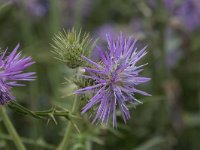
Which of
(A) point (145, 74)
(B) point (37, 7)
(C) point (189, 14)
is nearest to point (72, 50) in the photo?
(A) point (145, 74)

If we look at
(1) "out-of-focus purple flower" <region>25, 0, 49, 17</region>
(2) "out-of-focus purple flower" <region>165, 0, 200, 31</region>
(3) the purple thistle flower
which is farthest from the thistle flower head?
(1) "out-of-focus purple flower" <region>25, 0, 49, 17</region>

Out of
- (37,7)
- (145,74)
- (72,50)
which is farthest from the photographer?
(37,7)

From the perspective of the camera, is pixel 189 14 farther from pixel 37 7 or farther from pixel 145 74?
pixel 37 7

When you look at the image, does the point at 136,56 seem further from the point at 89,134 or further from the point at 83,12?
the point at 83,12

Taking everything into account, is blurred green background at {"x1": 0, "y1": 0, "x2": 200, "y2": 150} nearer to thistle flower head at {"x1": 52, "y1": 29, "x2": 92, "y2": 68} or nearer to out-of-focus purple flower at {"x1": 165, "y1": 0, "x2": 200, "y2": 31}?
out-of-focus purple flower at {"x1": 165, "y1": 0, "x2": 200, "y2": 31}

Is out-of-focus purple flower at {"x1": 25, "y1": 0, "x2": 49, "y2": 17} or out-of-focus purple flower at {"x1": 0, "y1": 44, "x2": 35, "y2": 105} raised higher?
out-of-focus purple flower at {"x1": 25, "y1": 0, "x2": 49, "y2": 17}

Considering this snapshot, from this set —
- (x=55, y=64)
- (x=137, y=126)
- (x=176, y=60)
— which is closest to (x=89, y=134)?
(x=137, y=126)

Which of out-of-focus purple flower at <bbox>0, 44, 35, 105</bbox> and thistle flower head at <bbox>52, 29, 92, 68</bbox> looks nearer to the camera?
out-of-focus purple flower at <bbox>0, 44, 35, 105</bbox>
